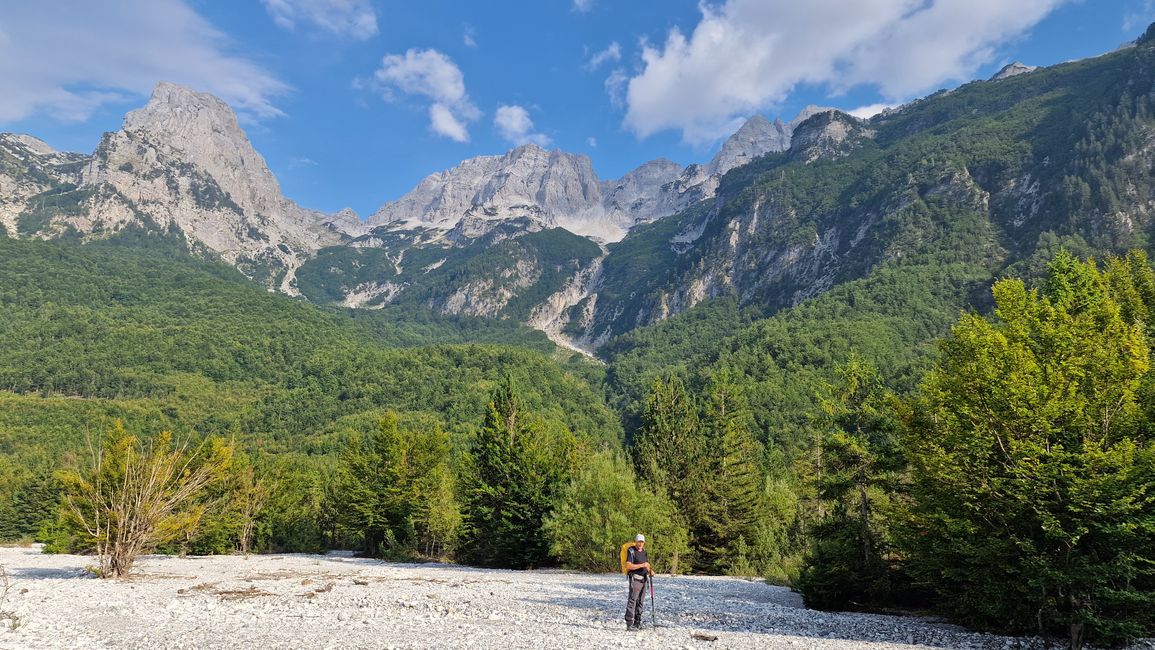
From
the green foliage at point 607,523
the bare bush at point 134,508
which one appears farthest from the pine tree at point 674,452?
the bare bush at point 134,508

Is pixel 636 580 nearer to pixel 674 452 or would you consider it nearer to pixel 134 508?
pixel 134 508

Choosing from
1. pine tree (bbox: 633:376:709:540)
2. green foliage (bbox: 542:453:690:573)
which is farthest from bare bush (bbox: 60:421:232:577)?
pine tree (bbox: 633:376:709:540)

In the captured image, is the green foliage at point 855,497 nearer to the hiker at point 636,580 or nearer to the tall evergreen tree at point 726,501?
the hiker at point 636,580

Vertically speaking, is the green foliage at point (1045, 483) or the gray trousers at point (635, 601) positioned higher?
the green foliage at point (1045, 483)

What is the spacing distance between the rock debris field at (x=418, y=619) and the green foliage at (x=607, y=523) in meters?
9.35

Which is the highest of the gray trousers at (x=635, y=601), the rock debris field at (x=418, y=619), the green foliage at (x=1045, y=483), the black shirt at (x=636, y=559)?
the green foliage at (x=1045, y=483)

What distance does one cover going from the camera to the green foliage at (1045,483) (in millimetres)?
12438

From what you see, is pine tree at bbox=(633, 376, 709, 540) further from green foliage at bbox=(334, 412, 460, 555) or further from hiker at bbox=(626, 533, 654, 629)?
hiker at bbox=(626, 533, 654, 629)

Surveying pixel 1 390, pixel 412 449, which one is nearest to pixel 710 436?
pixel 412 449

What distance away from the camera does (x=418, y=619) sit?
16344mm

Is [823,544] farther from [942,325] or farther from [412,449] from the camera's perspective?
[942,325]

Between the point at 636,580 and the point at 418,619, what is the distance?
20.8ft

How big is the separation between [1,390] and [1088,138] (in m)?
361

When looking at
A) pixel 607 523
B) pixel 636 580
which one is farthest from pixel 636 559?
pixel 607 523
